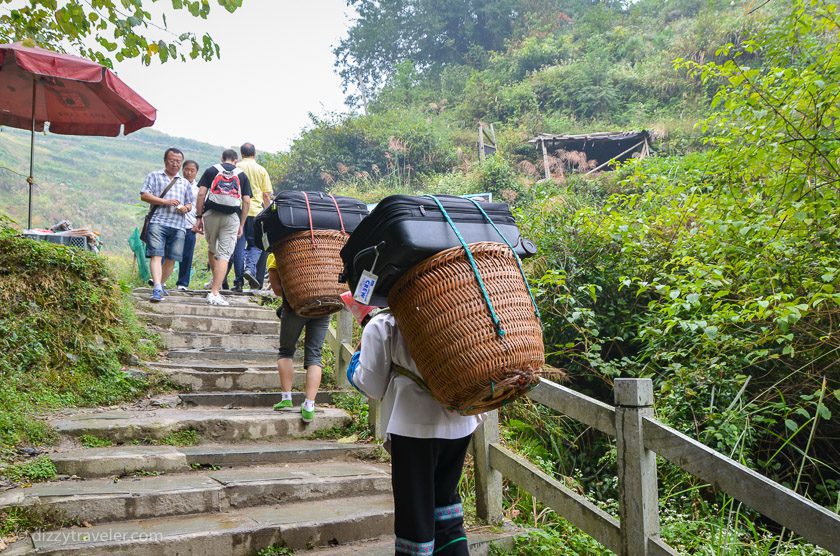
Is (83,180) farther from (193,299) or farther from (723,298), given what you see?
(723,298)

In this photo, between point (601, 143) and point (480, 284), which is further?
point (601, 143)

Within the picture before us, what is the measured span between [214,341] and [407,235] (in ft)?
16.2

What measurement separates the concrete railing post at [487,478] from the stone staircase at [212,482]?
19cm

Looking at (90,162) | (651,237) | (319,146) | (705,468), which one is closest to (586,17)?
(319,146)

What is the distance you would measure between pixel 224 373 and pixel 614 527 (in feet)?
12.4

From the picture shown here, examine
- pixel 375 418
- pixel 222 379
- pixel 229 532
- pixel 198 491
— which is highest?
pixel 222 379

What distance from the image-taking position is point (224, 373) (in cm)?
584

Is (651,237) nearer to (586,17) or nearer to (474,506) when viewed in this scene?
(474,506)

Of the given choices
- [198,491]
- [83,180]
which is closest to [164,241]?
[198,491]

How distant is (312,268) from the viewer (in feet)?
14.8

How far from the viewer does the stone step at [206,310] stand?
7325 mm

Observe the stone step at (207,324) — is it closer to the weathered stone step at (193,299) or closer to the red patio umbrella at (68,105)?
the weathered stone step at (193,299)

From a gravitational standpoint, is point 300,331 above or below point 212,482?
above

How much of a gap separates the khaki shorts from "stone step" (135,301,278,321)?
0.59 m
